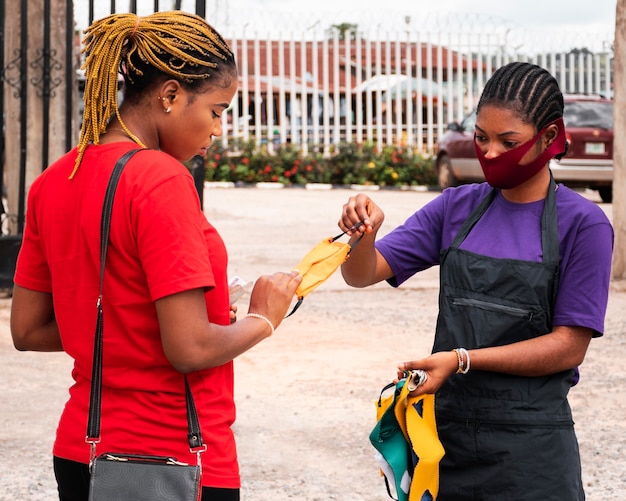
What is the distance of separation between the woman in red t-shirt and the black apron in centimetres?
48

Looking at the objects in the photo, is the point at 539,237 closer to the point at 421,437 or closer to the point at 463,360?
the point at 463,360

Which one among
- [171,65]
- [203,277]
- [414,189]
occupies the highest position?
[171,65]

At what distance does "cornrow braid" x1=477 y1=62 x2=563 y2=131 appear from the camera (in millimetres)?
2820

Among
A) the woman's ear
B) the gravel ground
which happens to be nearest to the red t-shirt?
the woman's ear

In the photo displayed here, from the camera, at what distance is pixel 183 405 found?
7.86 ft

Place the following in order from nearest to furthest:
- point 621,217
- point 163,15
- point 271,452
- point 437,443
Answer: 1. point 163,15
2. point 437,443
3. point 271,452
4. point 621,217

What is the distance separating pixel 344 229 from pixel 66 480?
874mm

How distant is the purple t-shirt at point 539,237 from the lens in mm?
2730

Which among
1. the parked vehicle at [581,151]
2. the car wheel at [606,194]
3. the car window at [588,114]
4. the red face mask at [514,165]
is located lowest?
the car wheel at [606,194]

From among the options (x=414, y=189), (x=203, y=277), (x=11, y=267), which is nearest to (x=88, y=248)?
(x=203, y=277)

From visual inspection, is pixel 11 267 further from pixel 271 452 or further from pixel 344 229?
pixel 344 229

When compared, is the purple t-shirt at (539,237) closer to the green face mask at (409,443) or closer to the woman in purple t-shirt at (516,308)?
the woman in purple t-shirt at (516,308)

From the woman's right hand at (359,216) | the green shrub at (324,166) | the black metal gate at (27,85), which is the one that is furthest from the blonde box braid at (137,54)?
the green shrub at (324,166)

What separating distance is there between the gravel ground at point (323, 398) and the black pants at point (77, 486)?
226cm
